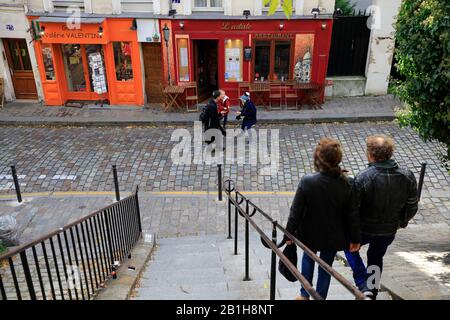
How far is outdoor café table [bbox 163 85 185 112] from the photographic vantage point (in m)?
13.8

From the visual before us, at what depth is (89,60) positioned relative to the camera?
14.3 metres

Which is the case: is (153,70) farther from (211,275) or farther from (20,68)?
(211,275)

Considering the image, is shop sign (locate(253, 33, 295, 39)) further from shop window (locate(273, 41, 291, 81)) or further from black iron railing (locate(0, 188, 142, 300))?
black iron railing (locate(0, 188, 142, 300))

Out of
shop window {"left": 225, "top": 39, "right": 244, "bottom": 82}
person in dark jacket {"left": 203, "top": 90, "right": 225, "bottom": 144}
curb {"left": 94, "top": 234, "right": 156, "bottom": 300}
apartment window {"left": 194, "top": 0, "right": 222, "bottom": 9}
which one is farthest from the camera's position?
shop window {"left": 225, "top": 39, "right": 244, "bottom": 82}

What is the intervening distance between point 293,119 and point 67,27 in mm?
7915

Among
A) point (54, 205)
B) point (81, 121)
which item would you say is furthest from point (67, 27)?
point (54, 205)

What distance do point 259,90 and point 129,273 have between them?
32.6 ft

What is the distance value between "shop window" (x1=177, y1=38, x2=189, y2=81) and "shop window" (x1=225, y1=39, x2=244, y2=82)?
1.36 meters

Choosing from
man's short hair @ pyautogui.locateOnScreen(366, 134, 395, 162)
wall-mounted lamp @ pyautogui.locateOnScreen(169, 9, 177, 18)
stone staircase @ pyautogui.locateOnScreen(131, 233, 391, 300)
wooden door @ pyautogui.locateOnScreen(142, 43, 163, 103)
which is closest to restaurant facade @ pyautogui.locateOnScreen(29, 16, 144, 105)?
wooden door @ pyautogui.locateOnScreen(142, 43, 163, 103)

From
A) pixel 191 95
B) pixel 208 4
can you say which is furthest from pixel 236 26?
pixel 191 95

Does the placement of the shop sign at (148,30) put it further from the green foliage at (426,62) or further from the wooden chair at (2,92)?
the green foliage at (426,62)

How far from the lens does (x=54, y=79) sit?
14.5m

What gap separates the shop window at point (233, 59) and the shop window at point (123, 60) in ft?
11.1
